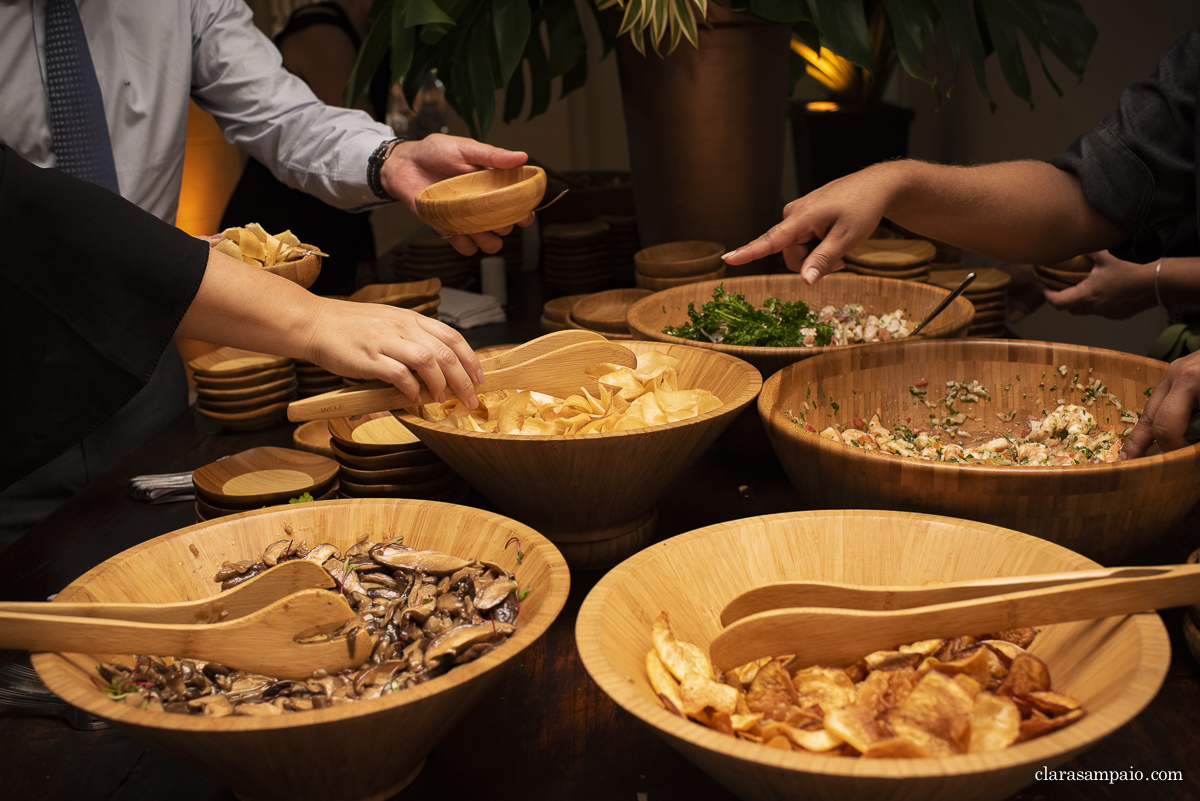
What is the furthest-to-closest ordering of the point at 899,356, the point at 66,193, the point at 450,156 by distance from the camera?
the point at 450,156 < the point at 899,356 < the point at 66,193

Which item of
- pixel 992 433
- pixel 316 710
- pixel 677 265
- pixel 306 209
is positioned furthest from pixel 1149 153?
pixel 306 209

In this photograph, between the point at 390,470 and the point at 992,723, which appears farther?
the point at 390,470

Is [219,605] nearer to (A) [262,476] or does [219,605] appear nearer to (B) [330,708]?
(B) [330,708]

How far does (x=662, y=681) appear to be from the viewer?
2.60 ft

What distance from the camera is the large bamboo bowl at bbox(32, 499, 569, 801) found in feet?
2.33

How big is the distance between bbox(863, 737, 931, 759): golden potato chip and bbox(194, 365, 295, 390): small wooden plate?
60.9 inches

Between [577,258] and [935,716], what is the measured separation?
2.43 metres

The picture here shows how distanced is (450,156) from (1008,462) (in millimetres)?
1166

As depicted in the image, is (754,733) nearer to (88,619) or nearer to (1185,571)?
(1185,571)

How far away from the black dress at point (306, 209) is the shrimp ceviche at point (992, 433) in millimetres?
2143

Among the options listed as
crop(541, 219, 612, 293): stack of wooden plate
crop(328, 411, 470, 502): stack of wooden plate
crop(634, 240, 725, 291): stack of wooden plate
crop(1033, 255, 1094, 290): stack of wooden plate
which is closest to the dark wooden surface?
crop(328, 411, 470, 502): stack of wooden plate

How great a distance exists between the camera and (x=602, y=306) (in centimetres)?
228

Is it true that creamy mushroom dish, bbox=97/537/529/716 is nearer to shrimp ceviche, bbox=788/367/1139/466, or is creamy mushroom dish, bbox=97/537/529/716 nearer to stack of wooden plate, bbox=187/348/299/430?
shrimp ceviche, bbox=788/367/1139/466

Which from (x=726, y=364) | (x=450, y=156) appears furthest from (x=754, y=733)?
(x=450, y=156)
